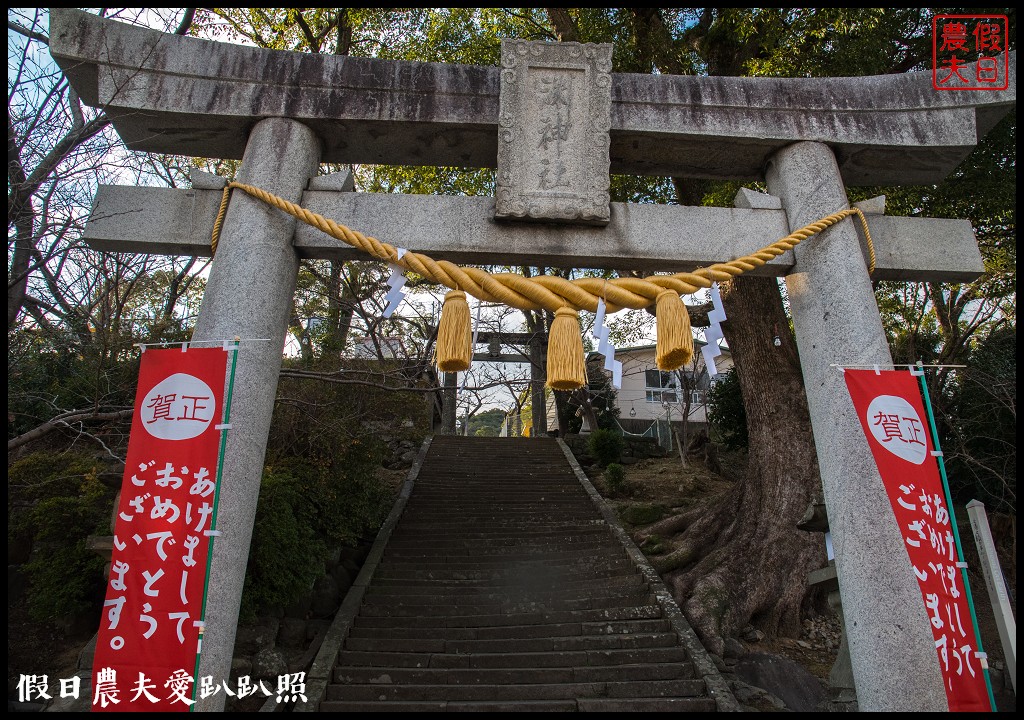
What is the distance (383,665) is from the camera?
6.24 meters

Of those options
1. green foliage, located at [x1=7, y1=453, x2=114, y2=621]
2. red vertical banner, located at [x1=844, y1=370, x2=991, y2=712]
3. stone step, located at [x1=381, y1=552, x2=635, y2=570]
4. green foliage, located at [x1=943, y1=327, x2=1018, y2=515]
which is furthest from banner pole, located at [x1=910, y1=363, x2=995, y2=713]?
green foliage, located at [x1=7, y1=453, x2=114, y2=621]

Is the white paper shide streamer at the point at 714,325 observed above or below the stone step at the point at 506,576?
above

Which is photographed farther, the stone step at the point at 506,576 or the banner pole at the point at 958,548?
the stone step at the point at 506,576

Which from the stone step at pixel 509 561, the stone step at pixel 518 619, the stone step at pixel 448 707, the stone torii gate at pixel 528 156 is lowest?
the stone step at pixel 448 707

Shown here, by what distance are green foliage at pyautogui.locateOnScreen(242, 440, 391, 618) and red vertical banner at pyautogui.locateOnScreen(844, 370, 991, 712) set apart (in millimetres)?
5731

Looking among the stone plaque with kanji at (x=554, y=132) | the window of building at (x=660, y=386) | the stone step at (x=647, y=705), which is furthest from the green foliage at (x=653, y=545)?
the window of building at (x=660, y=386)

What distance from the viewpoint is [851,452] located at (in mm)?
3502

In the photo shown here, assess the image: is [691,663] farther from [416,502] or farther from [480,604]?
[416,502]

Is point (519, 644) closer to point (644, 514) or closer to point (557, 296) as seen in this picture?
point (644, 514)

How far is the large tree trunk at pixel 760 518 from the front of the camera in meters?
6.68

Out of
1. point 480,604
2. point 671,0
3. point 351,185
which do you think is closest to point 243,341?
point 351,185

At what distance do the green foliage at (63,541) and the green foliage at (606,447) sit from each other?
11362 mm

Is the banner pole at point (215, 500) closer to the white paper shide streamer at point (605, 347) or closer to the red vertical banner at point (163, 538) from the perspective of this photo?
the red vertical banner at point (163, 538)

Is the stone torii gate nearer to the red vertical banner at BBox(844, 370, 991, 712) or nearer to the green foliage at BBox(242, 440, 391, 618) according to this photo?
the red vertical banner at BBox(844, 370, 991, 712)
